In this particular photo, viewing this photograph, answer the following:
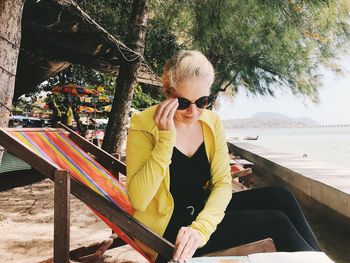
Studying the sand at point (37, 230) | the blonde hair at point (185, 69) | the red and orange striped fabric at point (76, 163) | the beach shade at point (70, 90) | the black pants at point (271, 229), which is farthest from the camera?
the beach shade at point (70, 90)

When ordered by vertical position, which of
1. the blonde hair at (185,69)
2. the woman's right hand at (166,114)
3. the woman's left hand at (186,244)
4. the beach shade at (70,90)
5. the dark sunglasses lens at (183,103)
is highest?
the blonde hair at (185,69)

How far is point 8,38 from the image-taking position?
2662 mm

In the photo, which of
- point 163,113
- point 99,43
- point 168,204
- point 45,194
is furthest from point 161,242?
point 99,43

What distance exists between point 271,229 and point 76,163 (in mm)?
1138

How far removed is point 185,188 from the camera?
1564 millimetres

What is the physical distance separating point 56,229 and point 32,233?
1.86 meters

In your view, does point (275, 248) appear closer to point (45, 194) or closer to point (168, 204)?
point (168, 204)

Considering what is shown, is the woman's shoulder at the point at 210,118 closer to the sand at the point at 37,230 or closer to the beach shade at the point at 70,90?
the sand at the point at 37,230

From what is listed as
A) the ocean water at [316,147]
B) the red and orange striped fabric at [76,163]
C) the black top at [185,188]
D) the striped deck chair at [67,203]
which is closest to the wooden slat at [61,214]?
the striped deck chair at [67,203]

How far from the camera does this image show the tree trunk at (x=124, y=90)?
559 cm

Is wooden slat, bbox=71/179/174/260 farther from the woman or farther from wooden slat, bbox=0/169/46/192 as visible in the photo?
wooden slat, bbox=0/169/46/192

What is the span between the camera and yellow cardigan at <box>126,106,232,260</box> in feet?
4.55

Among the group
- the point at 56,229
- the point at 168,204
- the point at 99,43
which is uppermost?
the point at 99,43

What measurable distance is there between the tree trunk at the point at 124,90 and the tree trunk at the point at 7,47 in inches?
114
